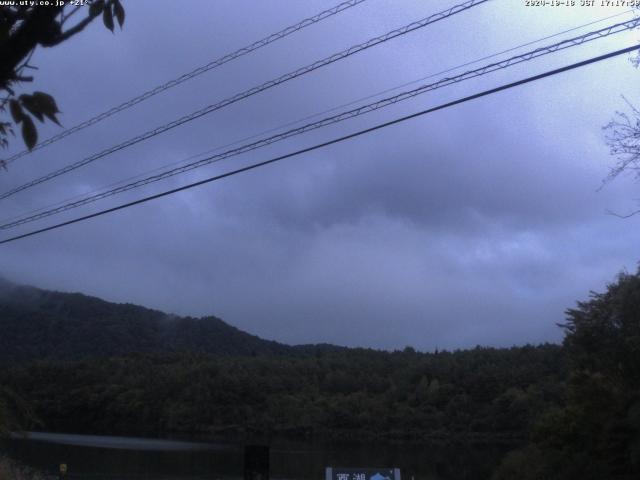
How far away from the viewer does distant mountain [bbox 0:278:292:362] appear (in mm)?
97062

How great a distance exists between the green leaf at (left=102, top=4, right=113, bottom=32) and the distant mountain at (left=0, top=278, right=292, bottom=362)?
273ft

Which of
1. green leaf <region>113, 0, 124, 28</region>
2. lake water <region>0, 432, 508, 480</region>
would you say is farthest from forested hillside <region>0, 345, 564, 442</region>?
green leaf <region>113, 0, 124, 28</region>

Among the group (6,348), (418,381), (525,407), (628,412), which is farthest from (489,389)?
(628,412)

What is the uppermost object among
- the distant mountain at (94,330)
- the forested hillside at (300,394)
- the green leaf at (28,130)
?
the distant mountain at (94,330)

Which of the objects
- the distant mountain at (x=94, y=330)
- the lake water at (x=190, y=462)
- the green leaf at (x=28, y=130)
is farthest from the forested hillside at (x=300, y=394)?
the green leaf at (x=28, y=130)

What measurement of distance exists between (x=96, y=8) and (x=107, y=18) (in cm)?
7

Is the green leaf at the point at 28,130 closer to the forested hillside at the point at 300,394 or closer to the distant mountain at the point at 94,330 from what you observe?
the forested hillside at the point at 300,394

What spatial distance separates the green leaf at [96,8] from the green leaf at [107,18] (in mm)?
29

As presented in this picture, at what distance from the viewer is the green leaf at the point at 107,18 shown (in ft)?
12.9

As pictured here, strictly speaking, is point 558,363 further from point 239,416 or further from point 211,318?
point 211,318

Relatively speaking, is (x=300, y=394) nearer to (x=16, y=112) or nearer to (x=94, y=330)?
(x=94, y=330)

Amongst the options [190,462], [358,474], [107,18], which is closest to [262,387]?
[190,462]

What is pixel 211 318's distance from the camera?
180500mm

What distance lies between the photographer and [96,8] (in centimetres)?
395
